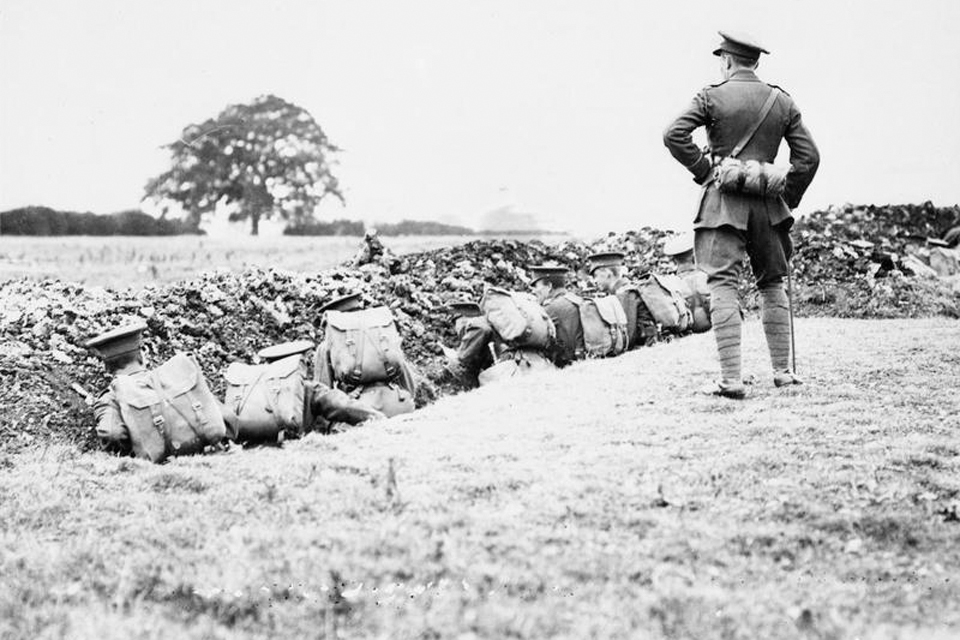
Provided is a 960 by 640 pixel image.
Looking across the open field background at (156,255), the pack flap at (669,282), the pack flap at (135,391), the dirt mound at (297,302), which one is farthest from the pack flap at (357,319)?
the pack flap at (669,282)

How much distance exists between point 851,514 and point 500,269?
29.8 feet

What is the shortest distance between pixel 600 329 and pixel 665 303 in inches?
43.4

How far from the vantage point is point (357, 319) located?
24.8ft

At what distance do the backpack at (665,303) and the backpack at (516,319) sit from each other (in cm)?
181

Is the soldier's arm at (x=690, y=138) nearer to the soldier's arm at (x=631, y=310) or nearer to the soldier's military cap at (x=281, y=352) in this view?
the soldier's military cap at (x=281, y=352)

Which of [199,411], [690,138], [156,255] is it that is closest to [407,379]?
[199,411]

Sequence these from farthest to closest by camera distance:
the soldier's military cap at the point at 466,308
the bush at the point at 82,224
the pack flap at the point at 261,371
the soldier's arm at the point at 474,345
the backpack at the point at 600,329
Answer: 1. the bush at the point at 82,224
2. the backpack at the point at 600,329
3. the soldier's military cap at the point at 466,308
4. the soldier's arm at the point at 474,345
5. the pack flap at the point at 261,371

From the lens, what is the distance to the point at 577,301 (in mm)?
10055

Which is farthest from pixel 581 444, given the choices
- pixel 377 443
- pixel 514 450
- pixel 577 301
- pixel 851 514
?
pixel 577 301

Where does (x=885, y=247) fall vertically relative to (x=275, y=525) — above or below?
above

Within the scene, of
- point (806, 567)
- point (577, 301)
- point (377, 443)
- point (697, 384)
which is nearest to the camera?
point (806, 567)

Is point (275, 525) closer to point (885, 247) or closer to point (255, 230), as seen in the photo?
point (255, 230)

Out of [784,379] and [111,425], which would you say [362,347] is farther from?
[784,379]

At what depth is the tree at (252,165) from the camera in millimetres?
16125
